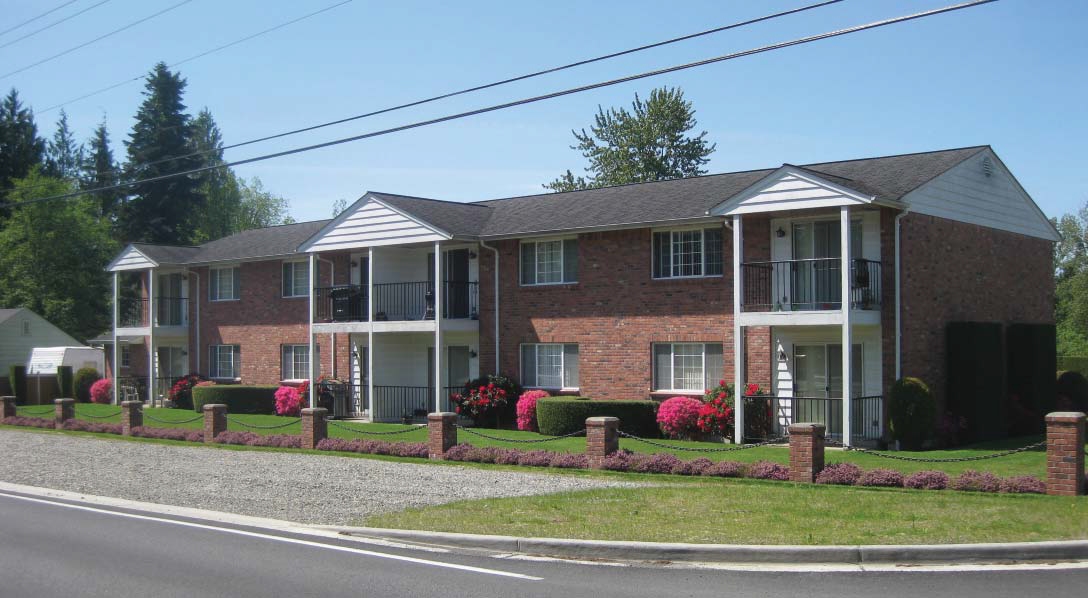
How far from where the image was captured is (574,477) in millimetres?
18062

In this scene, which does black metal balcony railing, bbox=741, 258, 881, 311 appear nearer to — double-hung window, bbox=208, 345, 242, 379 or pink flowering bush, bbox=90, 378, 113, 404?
double-hung window, bbox=208, 345, 242, 379

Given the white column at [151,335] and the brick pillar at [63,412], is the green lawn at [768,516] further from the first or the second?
the white column at [151,335]

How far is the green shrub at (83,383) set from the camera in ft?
143

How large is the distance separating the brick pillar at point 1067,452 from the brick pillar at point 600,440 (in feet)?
24.5

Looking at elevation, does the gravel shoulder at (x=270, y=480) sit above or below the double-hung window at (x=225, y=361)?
below

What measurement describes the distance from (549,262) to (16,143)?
53.6 metres

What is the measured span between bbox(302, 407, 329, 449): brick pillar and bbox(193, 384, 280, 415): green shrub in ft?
34.2

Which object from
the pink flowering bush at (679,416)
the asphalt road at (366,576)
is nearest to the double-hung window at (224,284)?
the pink flowering bush at (679,416)

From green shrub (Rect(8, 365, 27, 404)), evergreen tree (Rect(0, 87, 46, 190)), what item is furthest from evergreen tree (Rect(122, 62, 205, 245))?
green shrub (Rect(8, 365, 27, 404))

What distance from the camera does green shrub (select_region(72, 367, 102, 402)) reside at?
43469mm

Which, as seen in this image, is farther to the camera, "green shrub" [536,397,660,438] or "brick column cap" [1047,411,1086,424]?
"green shrub" [536,397,660,438]

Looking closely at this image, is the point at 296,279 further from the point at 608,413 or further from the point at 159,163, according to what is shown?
the point at 159,163

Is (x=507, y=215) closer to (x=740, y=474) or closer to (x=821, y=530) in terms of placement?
(x=740, y=474)

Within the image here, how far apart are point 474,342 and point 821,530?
1883 cm
